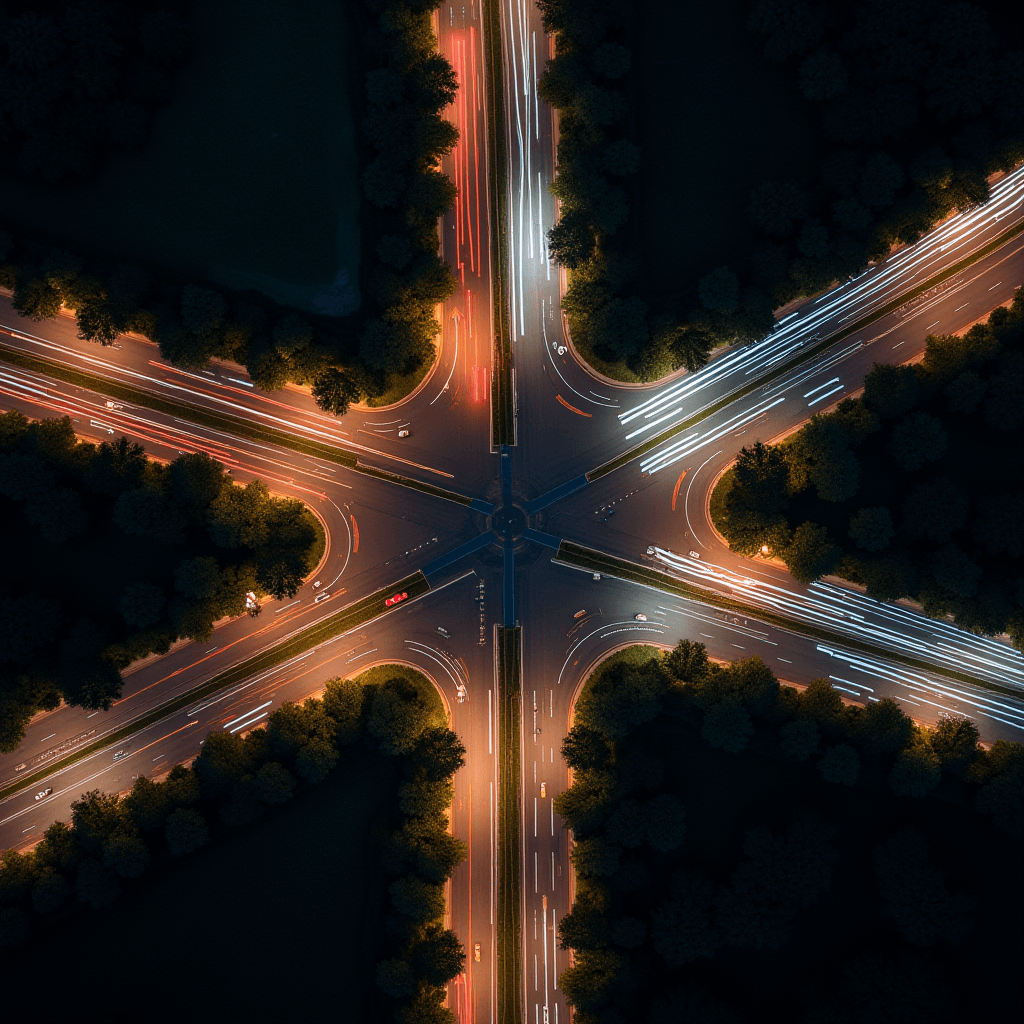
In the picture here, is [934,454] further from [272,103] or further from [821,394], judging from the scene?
[272,103]

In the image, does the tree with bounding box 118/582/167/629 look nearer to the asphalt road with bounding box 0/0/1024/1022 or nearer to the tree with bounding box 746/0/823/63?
the asphalt road with bounding box 0/0/1024/1022

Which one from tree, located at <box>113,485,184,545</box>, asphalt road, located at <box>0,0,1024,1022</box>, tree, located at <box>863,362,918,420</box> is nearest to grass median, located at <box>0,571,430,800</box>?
asphalt road, located at <box>0,0,1024,1022</box>

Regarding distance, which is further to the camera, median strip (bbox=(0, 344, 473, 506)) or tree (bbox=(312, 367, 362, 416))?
median strip (bbox=(0, 344, 473, 506))

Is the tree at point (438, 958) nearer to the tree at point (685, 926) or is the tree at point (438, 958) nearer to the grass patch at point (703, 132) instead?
the tree at point (685, 926)

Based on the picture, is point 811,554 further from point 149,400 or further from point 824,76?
point 149,400

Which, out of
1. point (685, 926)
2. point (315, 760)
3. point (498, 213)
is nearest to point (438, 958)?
point (315, 760)

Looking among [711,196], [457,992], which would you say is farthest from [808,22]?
[457,992]

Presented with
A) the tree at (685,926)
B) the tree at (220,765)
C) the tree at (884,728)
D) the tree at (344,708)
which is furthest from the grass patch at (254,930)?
the tree at (884,728)

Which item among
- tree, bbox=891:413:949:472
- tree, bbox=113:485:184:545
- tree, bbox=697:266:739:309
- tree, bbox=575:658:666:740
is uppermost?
tree, bbox=697:266:739:309
